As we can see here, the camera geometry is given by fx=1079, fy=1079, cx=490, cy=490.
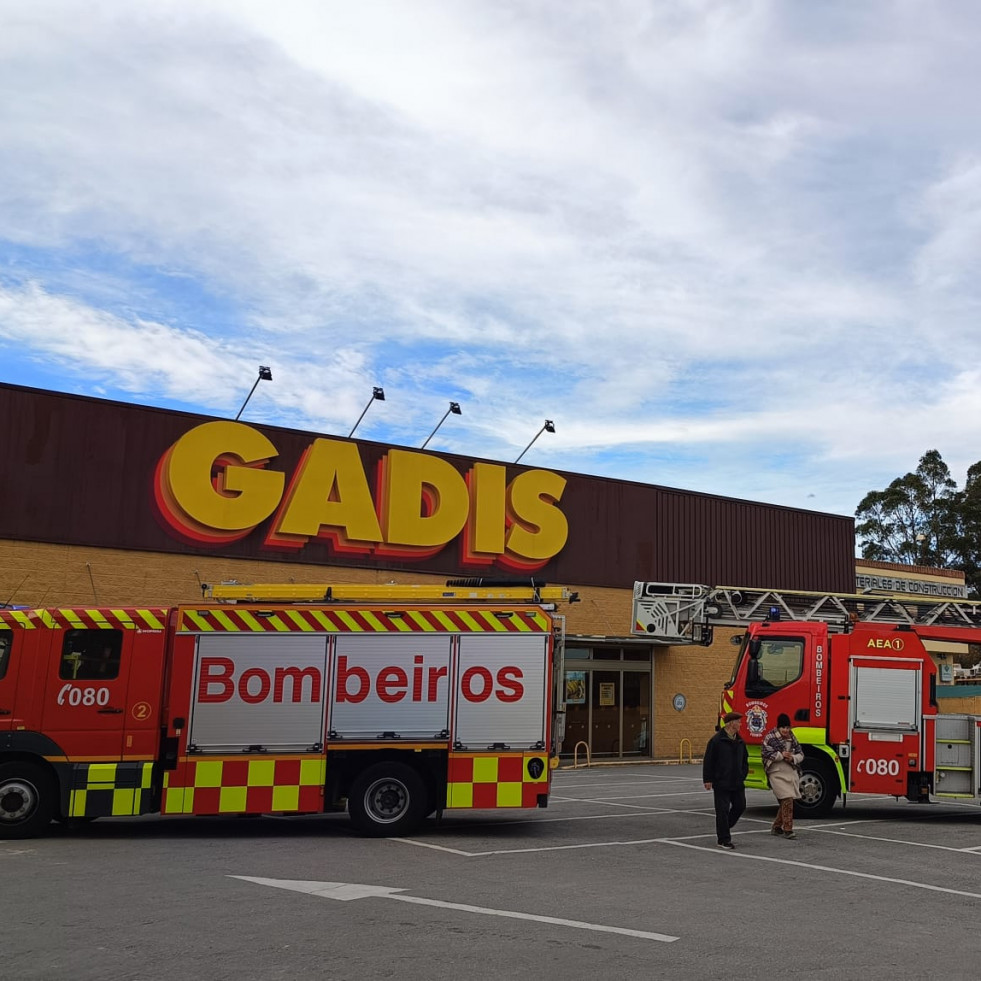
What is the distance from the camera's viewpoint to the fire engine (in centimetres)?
1222

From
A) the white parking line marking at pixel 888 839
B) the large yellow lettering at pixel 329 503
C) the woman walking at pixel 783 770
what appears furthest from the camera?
the large yellow lettering at pixel 329 503

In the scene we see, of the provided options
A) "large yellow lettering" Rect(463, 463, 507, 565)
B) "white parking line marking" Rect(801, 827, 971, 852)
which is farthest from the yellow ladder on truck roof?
"large yellow lettering" Rect(463, 463, 507, 565)

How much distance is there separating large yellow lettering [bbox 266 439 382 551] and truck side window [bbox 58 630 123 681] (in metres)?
10.7

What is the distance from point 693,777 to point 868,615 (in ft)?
24.8

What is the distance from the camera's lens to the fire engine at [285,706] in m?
12.2

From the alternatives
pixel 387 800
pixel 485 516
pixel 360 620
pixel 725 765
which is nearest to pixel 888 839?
pixel 725 765

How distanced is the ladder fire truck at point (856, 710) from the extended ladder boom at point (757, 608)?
66.4 inches

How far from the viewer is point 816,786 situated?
15367mm

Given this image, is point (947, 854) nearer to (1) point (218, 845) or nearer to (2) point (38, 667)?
(1) point (218, 845)

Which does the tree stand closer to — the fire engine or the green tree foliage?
the green tree foliage

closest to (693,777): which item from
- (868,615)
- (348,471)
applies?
(868,615)

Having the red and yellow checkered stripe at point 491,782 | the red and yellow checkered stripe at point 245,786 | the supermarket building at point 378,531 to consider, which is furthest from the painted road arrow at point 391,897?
the supermarket building at point 378,531

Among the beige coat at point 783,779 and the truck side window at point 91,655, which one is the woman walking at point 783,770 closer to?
the beige coat at point 783,779

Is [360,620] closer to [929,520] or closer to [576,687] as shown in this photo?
[576,687]
